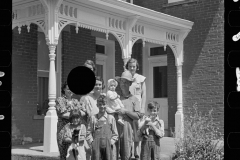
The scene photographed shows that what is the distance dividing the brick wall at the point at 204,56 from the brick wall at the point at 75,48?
122 inches

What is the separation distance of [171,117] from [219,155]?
6.13 metres

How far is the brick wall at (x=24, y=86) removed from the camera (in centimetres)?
852

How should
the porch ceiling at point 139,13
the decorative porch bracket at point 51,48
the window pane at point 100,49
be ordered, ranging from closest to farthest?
the decorative porch bracket at point 51,48 < the porch ceiling at point 139,13 < the window pane at point 100,49

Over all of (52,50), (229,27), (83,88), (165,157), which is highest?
(52,50)

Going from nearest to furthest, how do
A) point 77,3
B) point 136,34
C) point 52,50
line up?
point 52,50 → point 77,3 → point 136,34

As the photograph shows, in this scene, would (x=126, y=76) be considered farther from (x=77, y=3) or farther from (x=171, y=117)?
(x=171, y=117)

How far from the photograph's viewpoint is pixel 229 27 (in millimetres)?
758

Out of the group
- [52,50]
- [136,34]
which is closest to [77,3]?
[52,50]

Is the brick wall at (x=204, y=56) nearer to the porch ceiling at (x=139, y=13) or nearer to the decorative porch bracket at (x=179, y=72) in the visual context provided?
the decorative porch bracket at (x=179, y=72)

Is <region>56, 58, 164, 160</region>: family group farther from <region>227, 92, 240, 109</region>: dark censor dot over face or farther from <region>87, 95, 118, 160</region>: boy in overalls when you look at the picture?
<region>227, 92, 240, 109</region>: dark censor dot over face

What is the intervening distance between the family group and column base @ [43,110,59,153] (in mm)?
2008

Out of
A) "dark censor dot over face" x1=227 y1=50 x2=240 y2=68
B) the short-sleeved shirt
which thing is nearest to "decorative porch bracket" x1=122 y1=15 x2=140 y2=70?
the short-sleeved shirt

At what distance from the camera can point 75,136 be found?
3.49 m
